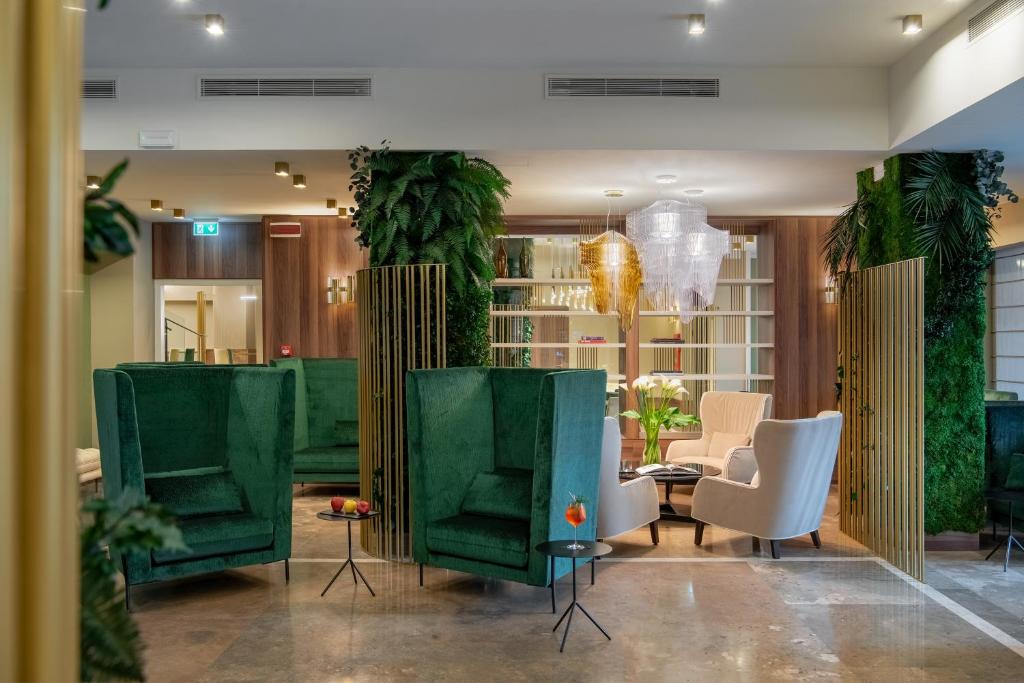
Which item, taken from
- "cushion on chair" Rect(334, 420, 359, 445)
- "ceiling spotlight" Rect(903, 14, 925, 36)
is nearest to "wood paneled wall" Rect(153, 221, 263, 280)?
"cushion on chair" Rect(334, 420, 359, 445)

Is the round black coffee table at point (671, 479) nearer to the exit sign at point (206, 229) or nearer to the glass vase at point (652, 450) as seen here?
the glass vase at point (652, 450)

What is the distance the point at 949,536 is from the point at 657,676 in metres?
3.56

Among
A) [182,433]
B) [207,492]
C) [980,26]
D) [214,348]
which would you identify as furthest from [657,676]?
[214,348]

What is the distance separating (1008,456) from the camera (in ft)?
22.1

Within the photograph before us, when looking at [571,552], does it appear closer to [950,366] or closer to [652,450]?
[652,450]

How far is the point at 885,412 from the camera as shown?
621cm

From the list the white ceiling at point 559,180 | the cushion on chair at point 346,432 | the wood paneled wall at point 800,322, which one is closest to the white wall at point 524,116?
the white ceiling at point 559,180

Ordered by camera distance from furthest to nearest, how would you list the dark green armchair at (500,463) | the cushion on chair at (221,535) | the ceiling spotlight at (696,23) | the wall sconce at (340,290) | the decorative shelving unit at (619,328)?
the wall sconce at (340,290) → the decorative shelving unit at (619,328) → the ceiling spotlight at (696,23) → the cushion on chair at (221,535) → the dark green armchair at (500,463)

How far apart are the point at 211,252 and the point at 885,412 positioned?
7.89m

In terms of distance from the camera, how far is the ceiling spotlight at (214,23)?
5.33 meters

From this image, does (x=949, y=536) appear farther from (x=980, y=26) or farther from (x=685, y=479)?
(x=980, y=26)

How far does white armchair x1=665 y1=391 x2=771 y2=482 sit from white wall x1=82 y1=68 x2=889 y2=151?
8.85 feet

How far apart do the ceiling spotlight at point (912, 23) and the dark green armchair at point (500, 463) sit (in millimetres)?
2747

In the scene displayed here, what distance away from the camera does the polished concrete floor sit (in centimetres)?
414
